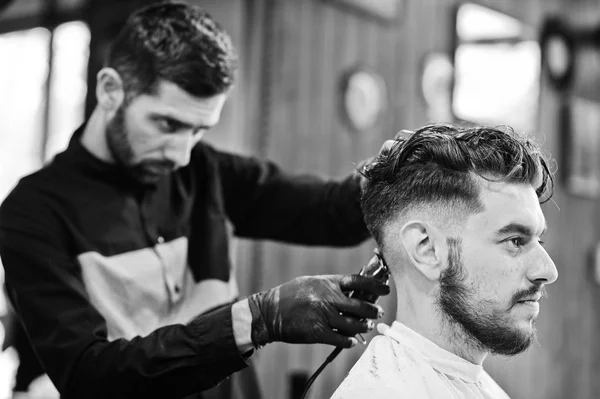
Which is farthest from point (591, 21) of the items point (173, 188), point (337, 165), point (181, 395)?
point (181, 395)

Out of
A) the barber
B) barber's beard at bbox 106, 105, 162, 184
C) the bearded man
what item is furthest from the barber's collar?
barber's beard at bbox 106, 105, 162, 184

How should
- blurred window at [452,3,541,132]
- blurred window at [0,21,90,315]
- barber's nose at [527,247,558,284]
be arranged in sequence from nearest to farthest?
barber's nose at [527,247,558,284] → blurred window at [0,21,90,315] → blurred window at [452,3,541,132]

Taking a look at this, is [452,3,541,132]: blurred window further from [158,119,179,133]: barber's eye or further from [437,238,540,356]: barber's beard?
[437,238,540,356]: barber's beard

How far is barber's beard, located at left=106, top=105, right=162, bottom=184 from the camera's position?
6.88ft

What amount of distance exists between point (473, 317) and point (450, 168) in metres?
0.33

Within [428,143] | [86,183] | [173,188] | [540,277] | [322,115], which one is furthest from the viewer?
[322,115]

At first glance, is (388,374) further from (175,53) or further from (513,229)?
(175,53)

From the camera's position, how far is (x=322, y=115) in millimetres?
4109

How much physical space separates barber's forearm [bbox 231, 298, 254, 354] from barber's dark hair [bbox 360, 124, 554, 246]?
0.36 meters

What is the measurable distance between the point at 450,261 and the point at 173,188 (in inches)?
37.2

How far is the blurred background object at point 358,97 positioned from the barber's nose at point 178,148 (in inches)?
34.7

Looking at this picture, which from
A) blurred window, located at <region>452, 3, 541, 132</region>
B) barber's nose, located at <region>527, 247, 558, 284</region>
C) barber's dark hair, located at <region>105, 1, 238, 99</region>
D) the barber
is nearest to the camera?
barber's nose, located at <region>527, 247, 558, 284</region>

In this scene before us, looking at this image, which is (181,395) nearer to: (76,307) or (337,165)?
(76,307)

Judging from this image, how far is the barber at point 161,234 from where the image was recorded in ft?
5.80
